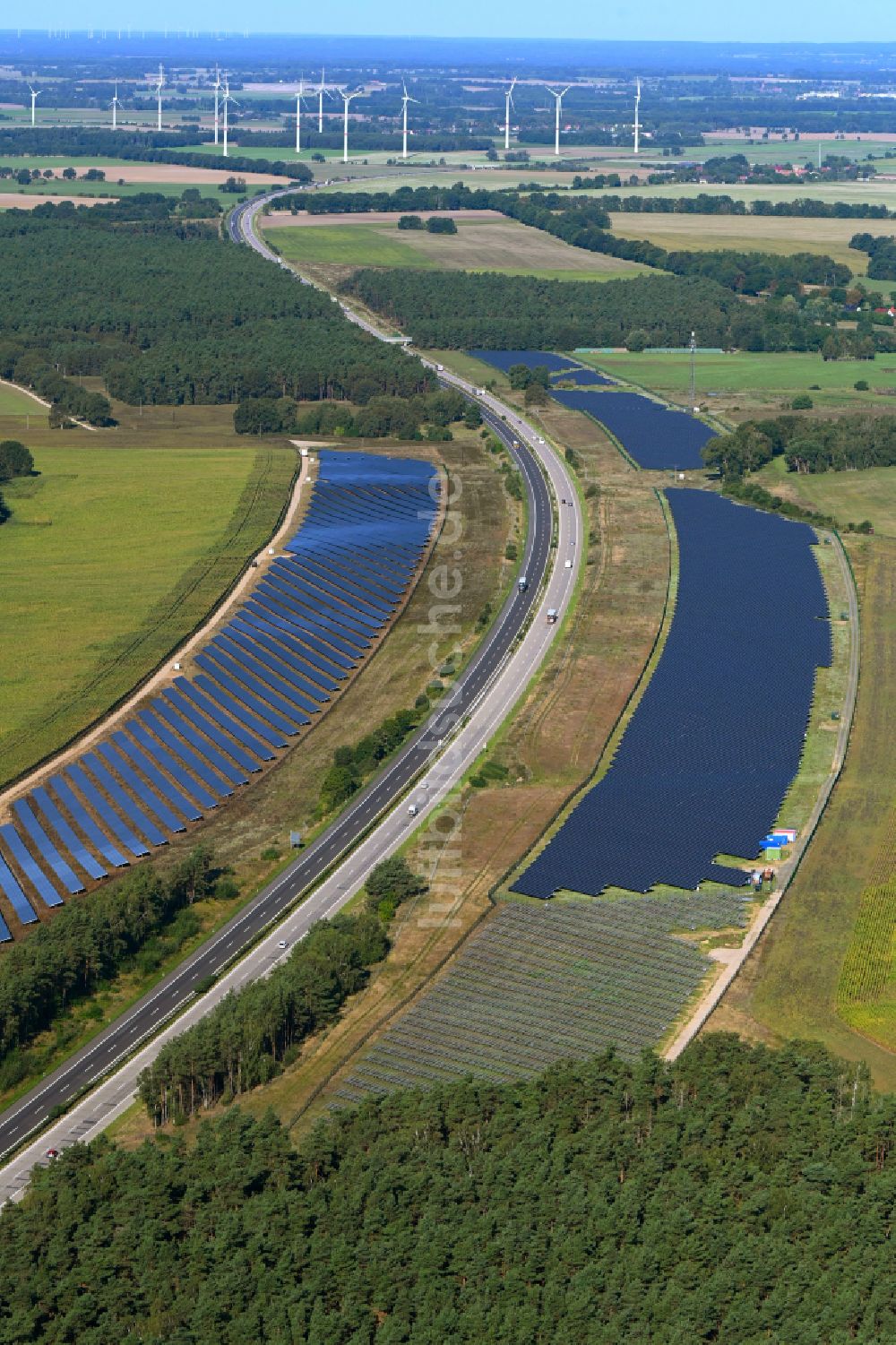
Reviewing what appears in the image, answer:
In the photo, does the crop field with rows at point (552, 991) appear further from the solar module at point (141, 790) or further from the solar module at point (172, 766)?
the solar module at point (172, 766)

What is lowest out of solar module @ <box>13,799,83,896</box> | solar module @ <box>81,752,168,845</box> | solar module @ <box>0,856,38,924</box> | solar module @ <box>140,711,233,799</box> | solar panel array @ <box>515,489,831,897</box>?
solar module @ <box>0,856,38,924</box>

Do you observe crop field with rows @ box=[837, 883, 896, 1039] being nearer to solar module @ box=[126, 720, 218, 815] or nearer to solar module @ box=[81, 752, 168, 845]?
solar module @ box=[126, 720, 218, 815]

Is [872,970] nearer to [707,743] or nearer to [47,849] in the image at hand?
[707,743]

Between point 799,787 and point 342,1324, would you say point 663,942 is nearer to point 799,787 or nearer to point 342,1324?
point 799,787

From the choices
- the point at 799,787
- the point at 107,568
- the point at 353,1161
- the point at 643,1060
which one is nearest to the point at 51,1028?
the point at 353,1161

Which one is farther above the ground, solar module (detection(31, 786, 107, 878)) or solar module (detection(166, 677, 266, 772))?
solar module (detection(166, 677, 266, 772))

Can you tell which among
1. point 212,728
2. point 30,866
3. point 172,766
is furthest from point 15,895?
point 212,728

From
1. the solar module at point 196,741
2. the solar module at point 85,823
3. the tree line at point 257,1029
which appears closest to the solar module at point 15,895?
the solar module at point 85,823

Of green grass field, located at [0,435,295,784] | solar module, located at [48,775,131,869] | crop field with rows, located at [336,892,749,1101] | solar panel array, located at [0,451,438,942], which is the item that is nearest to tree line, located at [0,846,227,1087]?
solar module, located at [48,775,131,869]
